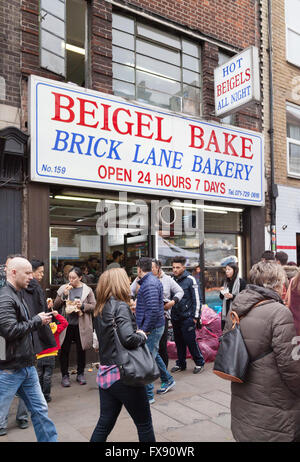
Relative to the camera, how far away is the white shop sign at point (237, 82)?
8.13m

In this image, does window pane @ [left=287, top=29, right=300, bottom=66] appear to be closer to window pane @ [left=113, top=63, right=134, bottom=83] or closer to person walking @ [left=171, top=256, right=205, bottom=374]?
window pane @ [left=113, top=63, right=134, bottom=83]

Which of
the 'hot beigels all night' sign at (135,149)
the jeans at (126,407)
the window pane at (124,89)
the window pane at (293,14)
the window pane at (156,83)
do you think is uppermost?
the window pane at (293,14)

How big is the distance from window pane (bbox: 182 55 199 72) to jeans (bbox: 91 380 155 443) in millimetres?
7966

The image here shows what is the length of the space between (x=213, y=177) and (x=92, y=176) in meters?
3.09

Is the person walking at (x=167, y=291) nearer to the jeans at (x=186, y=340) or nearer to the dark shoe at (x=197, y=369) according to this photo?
the jeans at (x=186, y=340)

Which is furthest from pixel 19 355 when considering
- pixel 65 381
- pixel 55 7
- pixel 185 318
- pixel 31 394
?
pixel 55 7

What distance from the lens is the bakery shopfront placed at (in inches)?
272

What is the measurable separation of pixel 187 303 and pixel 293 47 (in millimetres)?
8533

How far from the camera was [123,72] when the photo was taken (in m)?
8.23

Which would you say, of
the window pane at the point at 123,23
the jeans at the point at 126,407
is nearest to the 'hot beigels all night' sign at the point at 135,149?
the window pane at the point at 123,23

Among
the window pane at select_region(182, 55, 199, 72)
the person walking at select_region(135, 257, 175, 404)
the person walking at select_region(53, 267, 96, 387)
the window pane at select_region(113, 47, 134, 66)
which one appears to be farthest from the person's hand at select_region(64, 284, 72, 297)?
the window pane at select_region(182, 55, 199, 72)

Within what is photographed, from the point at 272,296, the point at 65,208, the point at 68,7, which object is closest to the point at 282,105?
the point at 68,7

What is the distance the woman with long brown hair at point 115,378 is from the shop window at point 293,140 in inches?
355

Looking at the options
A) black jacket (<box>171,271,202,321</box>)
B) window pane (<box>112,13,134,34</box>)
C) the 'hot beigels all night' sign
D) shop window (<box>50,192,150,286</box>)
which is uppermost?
window pane (<box>112,13,134,34</box>)
